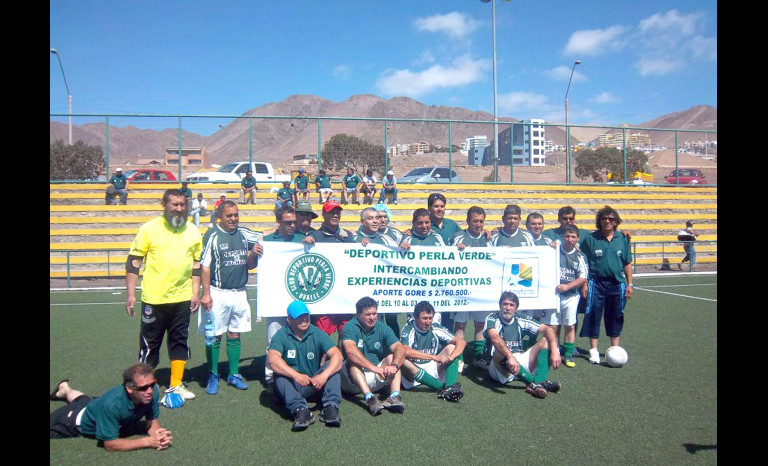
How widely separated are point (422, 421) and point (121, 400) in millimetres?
2405

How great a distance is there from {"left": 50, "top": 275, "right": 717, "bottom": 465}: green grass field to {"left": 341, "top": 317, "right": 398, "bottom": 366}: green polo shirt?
45cm

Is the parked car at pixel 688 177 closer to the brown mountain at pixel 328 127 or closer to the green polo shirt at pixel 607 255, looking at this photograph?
the brown mountain at pixel 328 127

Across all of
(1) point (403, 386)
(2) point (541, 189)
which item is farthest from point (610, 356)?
(2) point (541, 189)

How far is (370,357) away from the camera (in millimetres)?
5191

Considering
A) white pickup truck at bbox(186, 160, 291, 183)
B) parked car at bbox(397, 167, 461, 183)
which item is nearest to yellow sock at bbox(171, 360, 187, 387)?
white pickup truck at bbox(186, 160, 291, 183)

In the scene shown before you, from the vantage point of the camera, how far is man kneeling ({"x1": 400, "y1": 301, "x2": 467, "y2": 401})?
524 centimetres

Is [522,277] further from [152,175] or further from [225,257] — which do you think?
[152,175]

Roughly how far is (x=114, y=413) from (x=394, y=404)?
2266 millimetres

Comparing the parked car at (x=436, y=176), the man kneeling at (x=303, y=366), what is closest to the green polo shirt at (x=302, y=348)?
the man kneeling at (x=303, y=366)

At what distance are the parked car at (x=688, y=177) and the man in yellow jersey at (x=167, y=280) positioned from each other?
26.9 meters

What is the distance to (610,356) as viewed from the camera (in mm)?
6203

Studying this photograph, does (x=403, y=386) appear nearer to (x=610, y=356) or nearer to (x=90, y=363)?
(x=610, y=356)

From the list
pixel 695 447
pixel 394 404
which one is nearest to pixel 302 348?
pixel 394 404
